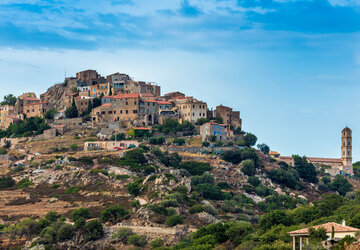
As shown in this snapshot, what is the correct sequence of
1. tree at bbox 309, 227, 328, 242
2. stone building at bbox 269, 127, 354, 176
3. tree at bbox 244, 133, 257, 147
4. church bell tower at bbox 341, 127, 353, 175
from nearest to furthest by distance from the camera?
tree at bbox 309, 227, 328, 242
tree at bbox 244, 133, 257, 147
stone building at bbox 269, 127, 354, 176
church bell tower at bbox 341, 127, 353, 175

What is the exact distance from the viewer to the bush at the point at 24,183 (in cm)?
8244

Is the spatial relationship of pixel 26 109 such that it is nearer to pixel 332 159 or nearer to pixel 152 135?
pixel 152 135

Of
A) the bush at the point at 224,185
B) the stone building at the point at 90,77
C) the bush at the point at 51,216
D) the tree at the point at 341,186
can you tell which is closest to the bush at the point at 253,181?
the bush at the point at 224,185

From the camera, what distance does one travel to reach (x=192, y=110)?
342ft

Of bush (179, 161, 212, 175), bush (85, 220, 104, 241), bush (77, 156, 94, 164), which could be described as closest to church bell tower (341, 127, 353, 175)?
bush (179, 161, 212, 175)

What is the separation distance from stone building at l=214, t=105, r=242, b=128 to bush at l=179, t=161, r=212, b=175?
17547 mm

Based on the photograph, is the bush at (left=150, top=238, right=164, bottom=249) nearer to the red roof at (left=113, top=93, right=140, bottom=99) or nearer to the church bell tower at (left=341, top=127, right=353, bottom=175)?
the red roof at (left=113, top=93, right=140, bottom=99)

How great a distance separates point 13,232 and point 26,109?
48.7 meters

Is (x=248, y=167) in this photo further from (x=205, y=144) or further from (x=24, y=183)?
(x=24, y=183)

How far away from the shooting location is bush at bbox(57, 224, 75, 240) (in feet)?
207

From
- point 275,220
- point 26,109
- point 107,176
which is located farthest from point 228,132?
point 275,220

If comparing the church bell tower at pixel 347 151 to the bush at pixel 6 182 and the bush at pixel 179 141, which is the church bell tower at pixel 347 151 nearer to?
the bush at pixel 179 141

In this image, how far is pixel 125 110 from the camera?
102688mm

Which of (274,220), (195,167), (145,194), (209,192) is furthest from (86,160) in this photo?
(274,220)
